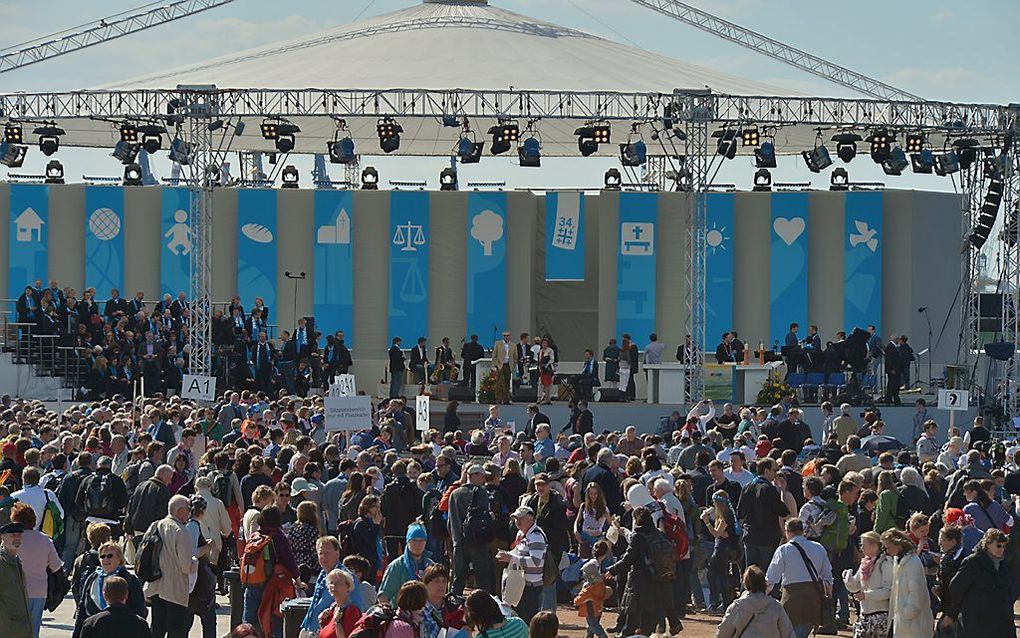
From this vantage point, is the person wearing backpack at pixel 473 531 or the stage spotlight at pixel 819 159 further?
the stage spotlight at pixel 819 159

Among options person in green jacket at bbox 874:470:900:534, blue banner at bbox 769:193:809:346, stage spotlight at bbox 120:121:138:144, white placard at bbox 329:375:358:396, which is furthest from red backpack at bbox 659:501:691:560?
blue banner at bbox 769:193:809:346

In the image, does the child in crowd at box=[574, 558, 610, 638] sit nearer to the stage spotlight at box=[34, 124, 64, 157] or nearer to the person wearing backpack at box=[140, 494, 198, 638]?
the person wearing backpack at box=[140, 494, 198, 638]

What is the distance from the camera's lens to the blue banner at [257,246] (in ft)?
127

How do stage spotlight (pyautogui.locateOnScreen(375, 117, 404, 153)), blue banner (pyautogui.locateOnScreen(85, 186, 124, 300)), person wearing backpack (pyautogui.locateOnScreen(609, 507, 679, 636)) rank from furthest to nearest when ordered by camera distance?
1. blue banner (pyautogui.locateOnScreen(85, 186, 124, 300))
2. stage spotlight (pyautogui.locateOnScreen(375, 117, 404, 153))
3. person wearing backpack (pyautogui.locateOnScreen(609, 507, 679, 636))

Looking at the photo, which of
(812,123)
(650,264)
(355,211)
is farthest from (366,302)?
(812,123)

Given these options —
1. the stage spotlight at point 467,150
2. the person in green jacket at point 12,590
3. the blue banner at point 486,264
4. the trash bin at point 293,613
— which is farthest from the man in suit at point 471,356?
the person in green jacket at point 12,590

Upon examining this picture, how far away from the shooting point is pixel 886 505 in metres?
14.0

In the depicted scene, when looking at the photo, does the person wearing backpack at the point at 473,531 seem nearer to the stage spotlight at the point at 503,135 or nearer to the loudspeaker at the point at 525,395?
the loudspeaker at the point at 525,395

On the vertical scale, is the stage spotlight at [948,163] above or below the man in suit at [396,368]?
above

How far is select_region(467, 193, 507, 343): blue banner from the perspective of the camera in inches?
1515

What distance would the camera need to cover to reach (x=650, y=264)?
126 feet

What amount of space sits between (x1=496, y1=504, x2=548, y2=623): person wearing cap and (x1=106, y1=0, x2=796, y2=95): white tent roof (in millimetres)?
19078

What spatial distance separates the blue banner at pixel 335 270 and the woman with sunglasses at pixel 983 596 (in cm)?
2871

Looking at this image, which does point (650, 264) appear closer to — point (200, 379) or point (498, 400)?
point (498, 400)
